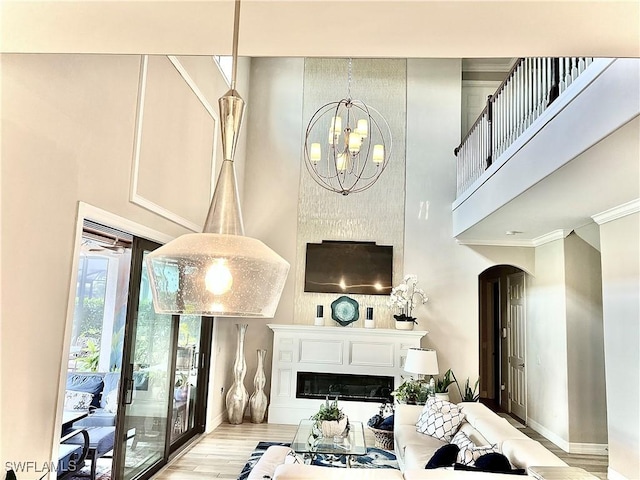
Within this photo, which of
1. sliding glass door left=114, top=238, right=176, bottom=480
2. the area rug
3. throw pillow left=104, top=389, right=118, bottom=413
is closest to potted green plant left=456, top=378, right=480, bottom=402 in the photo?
the area rug

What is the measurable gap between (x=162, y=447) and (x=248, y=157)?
4.34 meters

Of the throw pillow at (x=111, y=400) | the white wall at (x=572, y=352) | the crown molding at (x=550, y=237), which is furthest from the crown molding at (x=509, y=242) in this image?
the throw pillow at (x=111, y=400)

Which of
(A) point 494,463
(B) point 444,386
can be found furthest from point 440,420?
(B) point 444,386

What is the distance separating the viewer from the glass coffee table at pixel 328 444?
12.7 ft

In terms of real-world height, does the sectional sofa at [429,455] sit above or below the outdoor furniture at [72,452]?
above

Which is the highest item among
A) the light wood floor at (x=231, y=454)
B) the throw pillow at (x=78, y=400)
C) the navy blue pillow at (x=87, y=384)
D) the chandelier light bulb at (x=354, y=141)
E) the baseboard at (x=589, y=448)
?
the chandelier light bulb at (x=354, y=141)

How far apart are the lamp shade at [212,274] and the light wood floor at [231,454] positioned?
398 cm

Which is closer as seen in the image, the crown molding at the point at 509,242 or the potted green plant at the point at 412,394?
the potted green plant at the point at 412,394

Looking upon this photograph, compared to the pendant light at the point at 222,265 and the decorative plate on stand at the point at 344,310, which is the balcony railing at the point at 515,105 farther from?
the pendant light at the point at 222,265

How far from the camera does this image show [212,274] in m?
0.89

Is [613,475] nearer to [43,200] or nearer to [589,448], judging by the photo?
[589,448]

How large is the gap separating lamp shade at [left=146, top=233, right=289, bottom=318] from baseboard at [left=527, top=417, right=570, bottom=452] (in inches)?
229

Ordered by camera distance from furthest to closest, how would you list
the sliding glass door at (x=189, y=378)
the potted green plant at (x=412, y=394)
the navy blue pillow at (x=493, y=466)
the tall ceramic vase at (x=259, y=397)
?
the tall ceramic vase at (x=259, y=397), the potted green plant at (x=412, y=394), the sliding glass door at (x=189, y=378), the navy blue pillow at (x=493, y=466)

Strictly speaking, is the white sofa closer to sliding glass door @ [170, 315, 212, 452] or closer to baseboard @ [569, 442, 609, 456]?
baseboard @ [569, 442, 609, 456]
